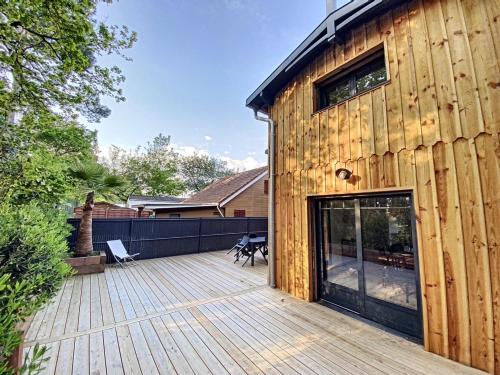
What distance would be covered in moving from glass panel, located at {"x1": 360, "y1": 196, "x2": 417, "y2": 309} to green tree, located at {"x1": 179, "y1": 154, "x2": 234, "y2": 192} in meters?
25.1

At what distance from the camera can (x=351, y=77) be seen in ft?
13.2

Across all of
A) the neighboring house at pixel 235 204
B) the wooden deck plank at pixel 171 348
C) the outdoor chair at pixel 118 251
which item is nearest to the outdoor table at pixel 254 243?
the outdoor chair at pixel 118 251

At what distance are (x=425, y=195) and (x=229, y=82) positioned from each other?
35.9 ft

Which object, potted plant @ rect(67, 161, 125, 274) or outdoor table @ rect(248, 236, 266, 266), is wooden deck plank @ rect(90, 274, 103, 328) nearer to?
potted plant @ rect(67, 161, 125, 274)

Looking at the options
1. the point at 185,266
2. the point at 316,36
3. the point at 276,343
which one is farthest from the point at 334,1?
the point at 185,266

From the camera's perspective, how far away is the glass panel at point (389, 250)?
309cm

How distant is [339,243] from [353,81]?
9.44 feet

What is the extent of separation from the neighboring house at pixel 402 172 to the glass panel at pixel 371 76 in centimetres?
2

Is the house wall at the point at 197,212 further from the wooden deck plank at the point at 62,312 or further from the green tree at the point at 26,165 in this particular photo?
the green tree at the point at 26,165

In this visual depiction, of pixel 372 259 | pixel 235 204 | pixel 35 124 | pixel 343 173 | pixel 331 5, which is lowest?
pixel 372 259

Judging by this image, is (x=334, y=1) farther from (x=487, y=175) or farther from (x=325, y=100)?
(x=487, y=175)

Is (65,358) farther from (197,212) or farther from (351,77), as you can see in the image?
(197,212)

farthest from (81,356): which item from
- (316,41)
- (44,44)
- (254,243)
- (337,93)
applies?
(316,41)

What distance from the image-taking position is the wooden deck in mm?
2465
